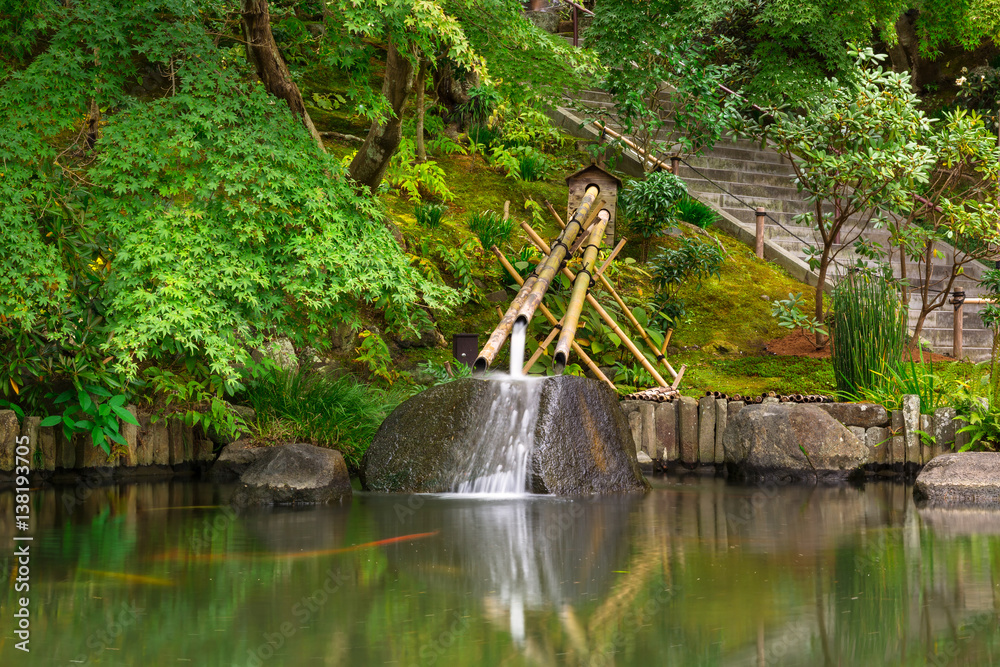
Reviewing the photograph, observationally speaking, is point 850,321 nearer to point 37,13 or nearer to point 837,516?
point 837,516

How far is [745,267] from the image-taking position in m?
11.2

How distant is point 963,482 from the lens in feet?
20.0

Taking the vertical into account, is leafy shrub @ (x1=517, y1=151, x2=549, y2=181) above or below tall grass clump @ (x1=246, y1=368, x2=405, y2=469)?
above

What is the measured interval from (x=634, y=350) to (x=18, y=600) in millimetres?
5887

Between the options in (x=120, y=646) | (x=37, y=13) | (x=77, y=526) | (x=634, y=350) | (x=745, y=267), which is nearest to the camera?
(x=120, y=646)

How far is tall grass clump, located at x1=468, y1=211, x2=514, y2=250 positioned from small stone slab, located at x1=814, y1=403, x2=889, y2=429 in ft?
13.5

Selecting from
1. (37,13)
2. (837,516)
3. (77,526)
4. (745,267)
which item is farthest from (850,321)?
(37,13)

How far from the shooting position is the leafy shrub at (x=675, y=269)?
9.41 m

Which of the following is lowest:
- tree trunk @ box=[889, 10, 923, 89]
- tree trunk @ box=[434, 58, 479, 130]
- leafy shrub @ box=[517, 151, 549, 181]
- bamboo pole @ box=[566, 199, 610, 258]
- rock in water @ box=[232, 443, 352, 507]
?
rock in water @ box=[232, 443, 352, 507]

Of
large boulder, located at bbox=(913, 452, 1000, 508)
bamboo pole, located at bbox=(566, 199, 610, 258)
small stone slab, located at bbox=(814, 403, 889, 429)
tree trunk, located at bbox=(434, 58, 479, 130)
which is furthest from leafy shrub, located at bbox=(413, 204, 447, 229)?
large boulder, located at bbox=(913, 452, 1000, 508)

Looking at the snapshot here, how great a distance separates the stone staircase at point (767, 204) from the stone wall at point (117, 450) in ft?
19.4

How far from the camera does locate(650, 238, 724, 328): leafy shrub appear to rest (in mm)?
9414

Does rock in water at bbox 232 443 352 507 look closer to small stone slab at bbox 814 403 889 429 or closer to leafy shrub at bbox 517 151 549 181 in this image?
small stone slab at bbox 814 403 889 429

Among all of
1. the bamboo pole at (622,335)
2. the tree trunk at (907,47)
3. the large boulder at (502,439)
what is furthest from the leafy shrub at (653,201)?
the tree trunk at (907,47)
